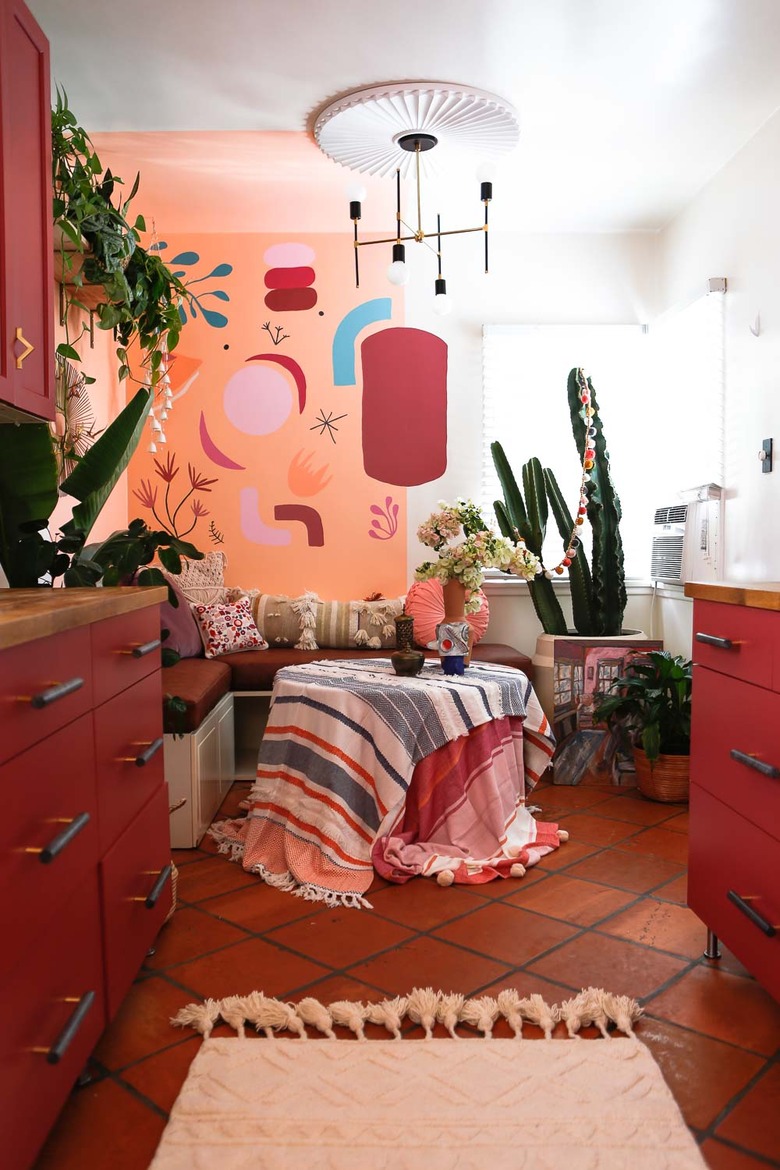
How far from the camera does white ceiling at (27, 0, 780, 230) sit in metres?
2.69

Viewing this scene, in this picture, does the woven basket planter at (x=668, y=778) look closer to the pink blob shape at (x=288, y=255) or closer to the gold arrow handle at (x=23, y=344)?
the gold arrow handle at (x=23, y=344)

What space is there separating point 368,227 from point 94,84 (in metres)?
1.73

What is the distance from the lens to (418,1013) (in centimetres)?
193

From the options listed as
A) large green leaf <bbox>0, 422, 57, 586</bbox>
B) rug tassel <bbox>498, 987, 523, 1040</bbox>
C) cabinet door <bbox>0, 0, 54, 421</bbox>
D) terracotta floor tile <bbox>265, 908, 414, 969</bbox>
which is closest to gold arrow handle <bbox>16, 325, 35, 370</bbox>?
cabinet door <bbox>0, 0, 54, 421</bbox>

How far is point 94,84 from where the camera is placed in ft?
10.1

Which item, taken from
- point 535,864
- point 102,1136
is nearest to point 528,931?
point 535,864

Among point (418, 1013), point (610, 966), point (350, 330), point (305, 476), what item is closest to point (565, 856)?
point (610, 966)

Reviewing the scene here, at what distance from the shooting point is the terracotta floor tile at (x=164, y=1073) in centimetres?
168

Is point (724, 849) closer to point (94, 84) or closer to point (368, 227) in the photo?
point (94, 84)

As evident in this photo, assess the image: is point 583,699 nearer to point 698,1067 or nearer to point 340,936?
point 340,936

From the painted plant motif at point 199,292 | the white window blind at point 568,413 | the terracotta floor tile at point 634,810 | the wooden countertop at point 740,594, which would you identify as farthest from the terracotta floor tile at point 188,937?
the painted plant motif at point 199,292

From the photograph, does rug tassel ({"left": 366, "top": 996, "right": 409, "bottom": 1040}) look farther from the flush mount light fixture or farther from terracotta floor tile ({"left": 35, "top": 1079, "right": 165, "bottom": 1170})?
the flush mount light fixture

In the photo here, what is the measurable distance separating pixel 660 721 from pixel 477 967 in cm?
176

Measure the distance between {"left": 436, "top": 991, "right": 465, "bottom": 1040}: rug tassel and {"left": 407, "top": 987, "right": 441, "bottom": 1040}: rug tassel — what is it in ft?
0.04
